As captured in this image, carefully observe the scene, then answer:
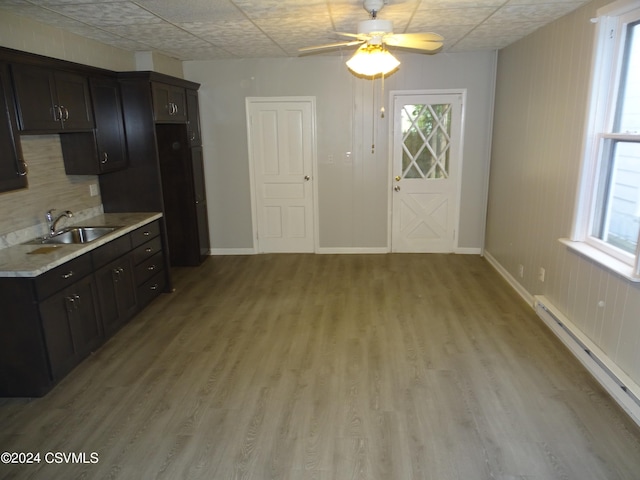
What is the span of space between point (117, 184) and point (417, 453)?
382cm

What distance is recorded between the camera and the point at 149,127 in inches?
174

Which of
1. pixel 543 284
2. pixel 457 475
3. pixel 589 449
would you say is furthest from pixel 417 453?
pixel 543 284

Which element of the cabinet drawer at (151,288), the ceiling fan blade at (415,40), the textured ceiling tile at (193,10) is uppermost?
the textured ceiling tile at (193,10)

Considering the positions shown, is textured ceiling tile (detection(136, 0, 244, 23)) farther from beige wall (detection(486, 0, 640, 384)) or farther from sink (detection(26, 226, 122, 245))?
beige wall (detection(486, 0, 640, 384))

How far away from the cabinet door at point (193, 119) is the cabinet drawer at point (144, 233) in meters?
1.45

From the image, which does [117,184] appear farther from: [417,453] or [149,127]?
[417,453]

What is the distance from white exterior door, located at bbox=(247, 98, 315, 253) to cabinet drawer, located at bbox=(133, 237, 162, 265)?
1862 mm

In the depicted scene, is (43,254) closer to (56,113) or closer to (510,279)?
(56,113)

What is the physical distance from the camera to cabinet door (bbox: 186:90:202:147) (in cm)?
543

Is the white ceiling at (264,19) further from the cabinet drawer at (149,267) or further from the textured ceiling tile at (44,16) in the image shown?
the cabinet drawer at (149,267)

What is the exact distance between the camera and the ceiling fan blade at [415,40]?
2.96 meters

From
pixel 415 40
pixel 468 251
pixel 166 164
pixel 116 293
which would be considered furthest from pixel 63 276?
pixel 468 251

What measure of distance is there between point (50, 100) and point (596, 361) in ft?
14.4

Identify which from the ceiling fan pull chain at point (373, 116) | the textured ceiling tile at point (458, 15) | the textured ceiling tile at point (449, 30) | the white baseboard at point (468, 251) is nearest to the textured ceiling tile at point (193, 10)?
the textured ceiling tile at point (458, 15)
